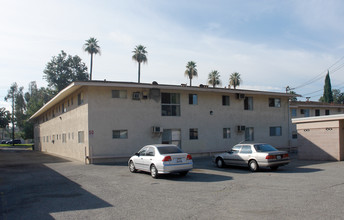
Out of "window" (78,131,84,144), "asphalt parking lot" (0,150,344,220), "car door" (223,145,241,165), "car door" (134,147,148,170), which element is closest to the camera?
"asphalt parking lot" (0,150,344,220)

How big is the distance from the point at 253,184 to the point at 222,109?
49.4ft

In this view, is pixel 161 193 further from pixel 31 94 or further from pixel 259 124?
pixel 31 94

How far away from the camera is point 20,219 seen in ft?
24.1

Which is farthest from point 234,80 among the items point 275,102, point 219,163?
point 219,163

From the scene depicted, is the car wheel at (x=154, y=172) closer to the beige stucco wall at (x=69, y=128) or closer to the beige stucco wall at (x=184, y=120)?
the beige stucco wall at (x=184, y=120)

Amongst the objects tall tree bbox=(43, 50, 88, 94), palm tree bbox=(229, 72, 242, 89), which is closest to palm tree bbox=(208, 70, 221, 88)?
palm tree bbox=(229, 72, 242, 89)

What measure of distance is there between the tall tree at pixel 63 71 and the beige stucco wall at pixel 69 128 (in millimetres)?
28139

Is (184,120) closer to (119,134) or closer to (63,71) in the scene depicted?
(119,134)

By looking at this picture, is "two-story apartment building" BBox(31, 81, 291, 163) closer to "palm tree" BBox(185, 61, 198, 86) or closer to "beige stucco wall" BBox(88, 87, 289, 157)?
"beige stucco wall" BBox(88, 87, 289, 157)

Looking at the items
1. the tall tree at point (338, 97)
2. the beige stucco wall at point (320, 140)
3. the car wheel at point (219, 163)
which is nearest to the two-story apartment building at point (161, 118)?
the beige stucco wall at point (320, 140)

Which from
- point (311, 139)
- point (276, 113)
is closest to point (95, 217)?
point (311, 139)

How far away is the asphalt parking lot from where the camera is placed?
24.5 feet

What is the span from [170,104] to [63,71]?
49965 millimetres

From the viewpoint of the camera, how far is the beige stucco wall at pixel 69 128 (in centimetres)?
2216
